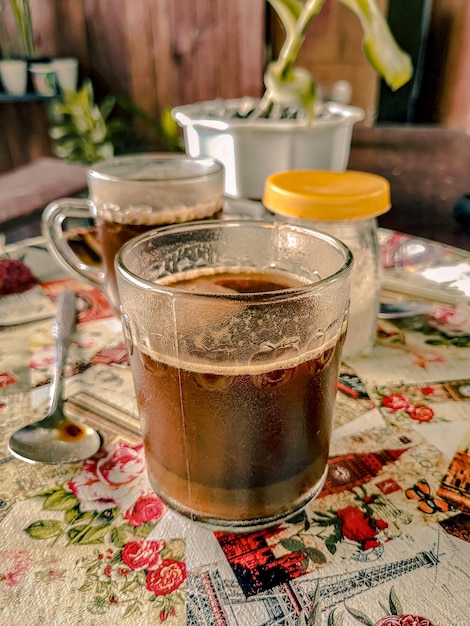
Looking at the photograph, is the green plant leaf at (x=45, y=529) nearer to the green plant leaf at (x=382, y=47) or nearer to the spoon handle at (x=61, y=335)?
the spoon handle at (x=61, y=335)

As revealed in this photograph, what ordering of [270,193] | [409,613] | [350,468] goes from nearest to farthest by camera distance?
1. [409,613]
2. [350,468]
3. [270,193]

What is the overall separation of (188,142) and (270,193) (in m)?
0.45

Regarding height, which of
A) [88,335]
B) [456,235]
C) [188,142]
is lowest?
[456,235]

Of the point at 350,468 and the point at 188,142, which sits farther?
the point at 188,142

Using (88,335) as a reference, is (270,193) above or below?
above

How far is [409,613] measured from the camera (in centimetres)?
32

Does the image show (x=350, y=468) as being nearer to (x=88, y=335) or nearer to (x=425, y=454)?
(x=425, y=454)

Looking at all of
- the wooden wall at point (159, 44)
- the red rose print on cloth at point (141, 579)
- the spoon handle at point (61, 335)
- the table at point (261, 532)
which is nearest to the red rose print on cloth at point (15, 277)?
the spoon handle at point (61, 335)

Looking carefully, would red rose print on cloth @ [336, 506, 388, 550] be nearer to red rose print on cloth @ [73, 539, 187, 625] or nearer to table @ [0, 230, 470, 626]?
table @ [0, 230, 470, 626]

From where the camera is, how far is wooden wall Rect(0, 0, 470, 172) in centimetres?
232

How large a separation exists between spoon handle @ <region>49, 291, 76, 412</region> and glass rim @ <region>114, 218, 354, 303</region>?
0.17 meters

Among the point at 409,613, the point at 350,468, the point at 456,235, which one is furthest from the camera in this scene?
the point at 456,235

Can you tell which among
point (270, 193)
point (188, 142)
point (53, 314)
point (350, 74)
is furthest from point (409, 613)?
point (350, 74)

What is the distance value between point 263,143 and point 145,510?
0.64 m
